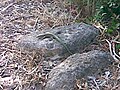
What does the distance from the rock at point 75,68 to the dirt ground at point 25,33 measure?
44mm

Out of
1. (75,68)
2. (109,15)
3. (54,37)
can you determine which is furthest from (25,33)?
(75,68)

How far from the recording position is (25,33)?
2508 mm

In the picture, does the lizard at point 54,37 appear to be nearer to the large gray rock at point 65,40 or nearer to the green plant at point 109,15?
the large gray rock at point 65,40

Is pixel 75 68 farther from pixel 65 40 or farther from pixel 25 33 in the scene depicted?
pixel 25 33

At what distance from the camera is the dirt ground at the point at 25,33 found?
1.96 metres

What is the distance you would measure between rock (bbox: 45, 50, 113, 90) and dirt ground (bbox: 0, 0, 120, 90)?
0.04 m

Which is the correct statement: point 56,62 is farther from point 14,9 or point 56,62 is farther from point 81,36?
point 14,9

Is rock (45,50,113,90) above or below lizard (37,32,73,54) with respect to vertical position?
below

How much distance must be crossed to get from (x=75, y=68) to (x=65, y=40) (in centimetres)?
32

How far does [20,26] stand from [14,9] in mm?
297

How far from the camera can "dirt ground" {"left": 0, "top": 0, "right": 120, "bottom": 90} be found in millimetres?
1960

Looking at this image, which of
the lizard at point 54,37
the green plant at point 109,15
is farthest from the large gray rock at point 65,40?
the green plant at point 109,15

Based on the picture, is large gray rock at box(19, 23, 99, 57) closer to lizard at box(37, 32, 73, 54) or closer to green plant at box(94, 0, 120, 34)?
lizard at box(37, 32, 73, 54)

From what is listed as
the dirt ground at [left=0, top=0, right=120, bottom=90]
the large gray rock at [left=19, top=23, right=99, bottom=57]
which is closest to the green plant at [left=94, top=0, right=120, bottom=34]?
the large gray rock at [left=19, top=23, right=99, bottom=57]
